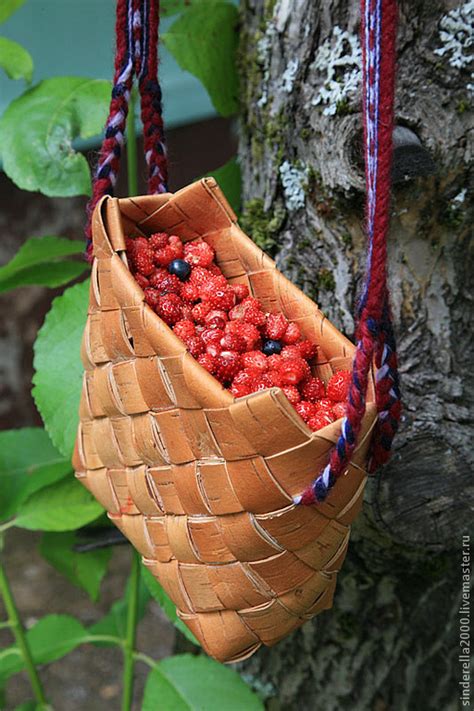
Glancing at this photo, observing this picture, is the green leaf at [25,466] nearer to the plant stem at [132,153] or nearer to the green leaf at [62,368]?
the green leaf at [62,368]

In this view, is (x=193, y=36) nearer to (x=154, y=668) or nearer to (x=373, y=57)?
(x=373, y=57)

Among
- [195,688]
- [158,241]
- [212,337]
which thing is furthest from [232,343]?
[195,688]

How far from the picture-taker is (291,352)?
54 centimetres

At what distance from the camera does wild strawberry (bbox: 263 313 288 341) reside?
0.56 meters

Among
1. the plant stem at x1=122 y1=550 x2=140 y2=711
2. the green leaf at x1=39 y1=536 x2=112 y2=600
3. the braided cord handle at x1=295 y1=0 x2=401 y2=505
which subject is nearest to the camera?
the braided cord handle at x1=295 y1=0 x2=401 y2=505

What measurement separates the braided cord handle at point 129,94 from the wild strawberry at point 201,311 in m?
0.12

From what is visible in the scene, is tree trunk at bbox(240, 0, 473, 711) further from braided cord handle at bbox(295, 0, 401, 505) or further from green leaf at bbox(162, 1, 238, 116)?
braided cord handle at bbox(295, 0, 401, 505)

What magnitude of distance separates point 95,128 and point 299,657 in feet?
2.19

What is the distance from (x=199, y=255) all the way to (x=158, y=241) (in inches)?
1.4

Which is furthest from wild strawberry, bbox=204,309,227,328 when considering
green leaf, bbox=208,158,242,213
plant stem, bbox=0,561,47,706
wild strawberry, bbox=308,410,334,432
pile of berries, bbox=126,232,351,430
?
plant stem, bbox=0,561,47,706

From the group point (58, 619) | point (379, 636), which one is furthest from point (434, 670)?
point (58, 619)

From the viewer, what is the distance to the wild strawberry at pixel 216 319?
1.85 feet

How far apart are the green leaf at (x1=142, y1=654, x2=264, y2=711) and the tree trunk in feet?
0.51

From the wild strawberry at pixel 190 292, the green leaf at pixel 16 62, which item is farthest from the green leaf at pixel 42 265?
the wild strawberry at pixel 190 292
